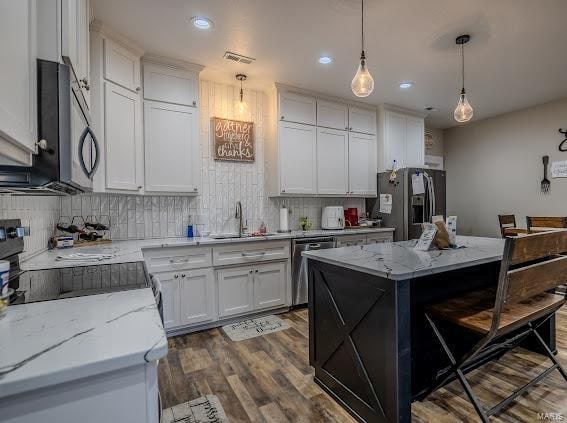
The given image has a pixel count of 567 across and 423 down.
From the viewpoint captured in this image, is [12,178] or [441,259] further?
[441,259]

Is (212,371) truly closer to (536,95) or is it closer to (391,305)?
(391,305)

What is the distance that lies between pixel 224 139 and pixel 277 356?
2.41 metres

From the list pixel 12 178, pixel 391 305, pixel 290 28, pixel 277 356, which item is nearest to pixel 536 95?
pixel 290 28

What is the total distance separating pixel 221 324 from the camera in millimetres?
3016

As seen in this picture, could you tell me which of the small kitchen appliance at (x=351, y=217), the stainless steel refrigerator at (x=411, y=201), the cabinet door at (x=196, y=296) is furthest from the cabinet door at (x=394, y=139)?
the cabinet door at (x=196, y=296)

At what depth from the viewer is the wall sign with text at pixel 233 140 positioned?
3482 millimetres

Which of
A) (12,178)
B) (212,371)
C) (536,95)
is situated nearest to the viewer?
(12,178)

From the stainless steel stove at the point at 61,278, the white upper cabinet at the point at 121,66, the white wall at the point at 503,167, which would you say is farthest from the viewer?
the white wall at the point at 503,167

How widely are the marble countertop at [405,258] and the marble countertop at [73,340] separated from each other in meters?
1.02

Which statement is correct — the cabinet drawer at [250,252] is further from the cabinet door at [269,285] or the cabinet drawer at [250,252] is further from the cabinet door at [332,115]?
the cabinet door at [332,115]

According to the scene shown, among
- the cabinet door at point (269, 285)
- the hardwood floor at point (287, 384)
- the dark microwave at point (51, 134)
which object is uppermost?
the dark microwave at point (51, 134)

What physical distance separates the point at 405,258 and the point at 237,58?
244 centimetres

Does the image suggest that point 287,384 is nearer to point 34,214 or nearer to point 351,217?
point 34,214

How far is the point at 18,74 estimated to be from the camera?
73 cm
